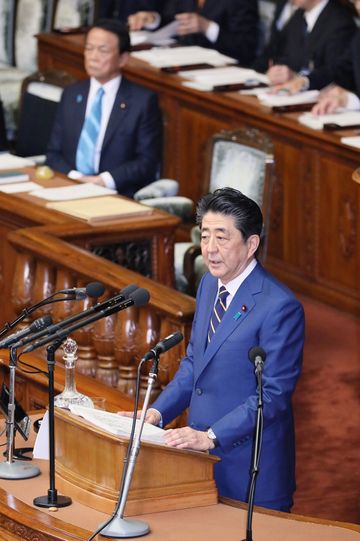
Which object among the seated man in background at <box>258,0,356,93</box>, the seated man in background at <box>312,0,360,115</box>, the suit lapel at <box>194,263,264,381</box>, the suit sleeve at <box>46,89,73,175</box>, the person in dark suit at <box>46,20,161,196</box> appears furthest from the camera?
the seated man in background at <box>258,0,356,93</box>

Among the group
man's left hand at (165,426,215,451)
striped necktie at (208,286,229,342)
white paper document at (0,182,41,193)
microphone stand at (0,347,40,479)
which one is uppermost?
striped necktie at (208,286,229,342)

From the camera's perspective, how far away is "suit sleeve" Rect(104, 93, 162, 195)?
7883 mm

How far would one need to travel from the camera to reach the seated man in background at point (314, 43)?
359 inches

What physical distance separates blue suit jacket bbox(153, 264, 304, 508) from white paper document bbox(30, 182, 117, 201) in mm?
2747

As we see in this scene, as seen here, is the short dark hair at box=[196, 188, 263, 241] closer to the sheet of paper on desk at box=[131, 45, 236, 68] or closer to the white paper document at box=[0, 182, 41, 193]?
the white paper document at box=[0, 182, 41, 193]

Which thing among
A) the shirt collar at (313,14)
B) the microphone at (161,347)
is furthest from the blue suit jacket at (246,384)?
the shirt collar at (313,14)

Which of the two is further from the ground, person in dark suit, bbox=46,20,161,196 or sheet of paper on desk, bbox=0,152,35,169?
person in dark suit, bbox=46,20,161,196

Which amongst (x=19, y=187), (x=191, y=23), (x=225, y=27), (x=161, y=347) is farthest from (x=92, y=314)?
(x=225, y=27)

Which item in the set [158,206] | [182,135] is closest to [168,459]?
[158,206]

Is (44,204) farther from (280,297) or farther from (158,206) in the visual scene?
(280,297)

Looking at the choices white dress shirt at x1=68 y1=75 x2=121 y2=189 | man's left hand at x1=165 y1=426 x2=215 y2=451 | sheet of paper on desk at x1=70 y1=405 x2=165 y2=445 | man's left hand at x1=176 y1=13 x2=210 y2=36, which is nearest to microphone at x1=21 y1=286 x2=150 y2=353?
sheet of paper on desk at x1=70 y1=405 x2=165 y2=445

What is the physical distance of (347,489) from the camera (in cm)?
603

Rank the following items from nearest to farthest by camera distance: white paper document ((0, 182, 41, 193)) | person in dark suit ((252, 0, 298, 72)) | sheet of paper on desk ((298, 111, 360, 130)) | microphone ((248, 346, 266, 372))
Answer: microphone ((248, 346, 266, 372))
white paper document ((0, 182, 41, 193))
sheet of paper on desk ((298, 111, 360, 130))
person in dark suit ((252, 0, 298, 72))

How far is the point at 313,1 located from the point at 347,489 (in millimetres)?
4182
